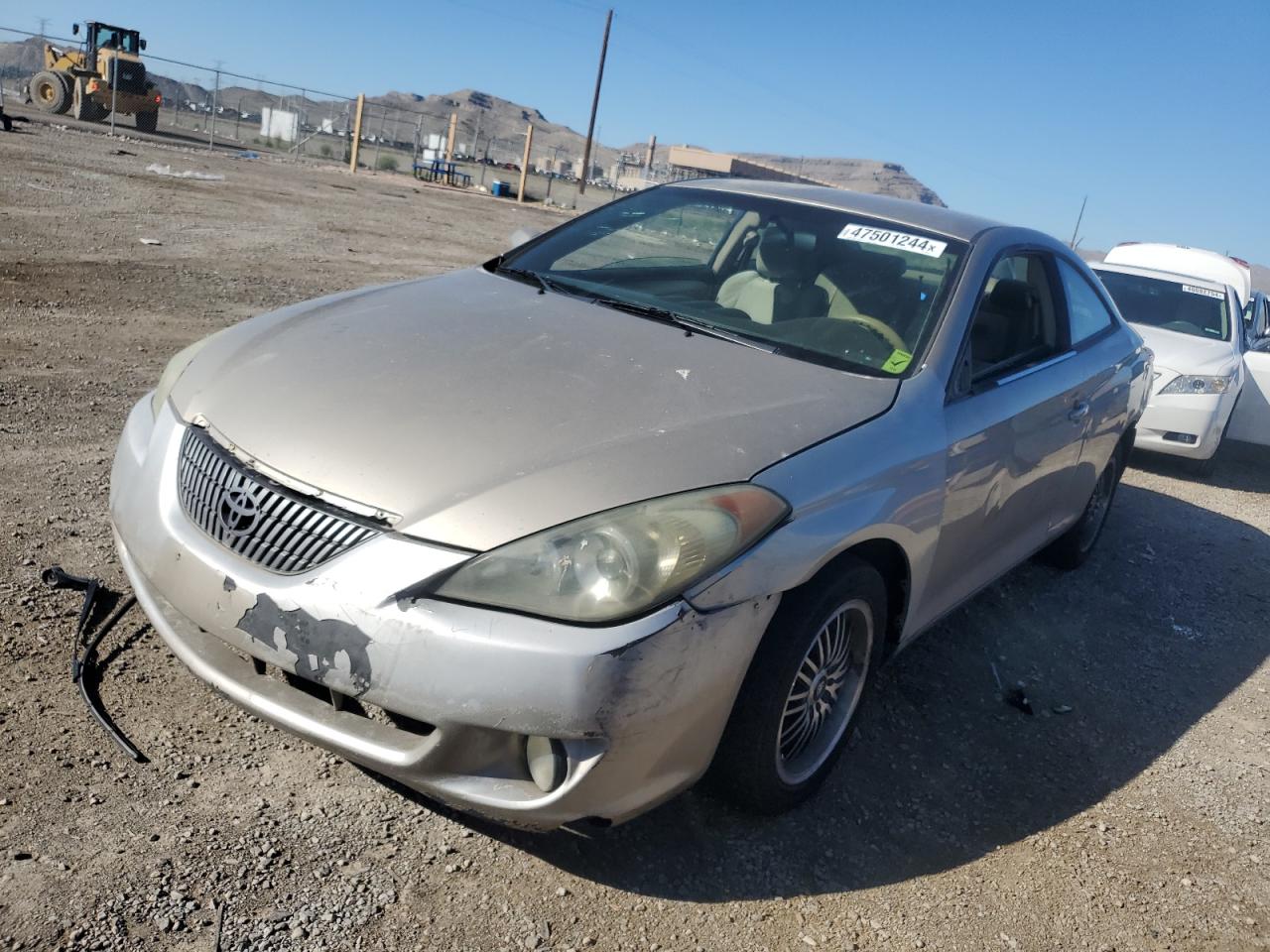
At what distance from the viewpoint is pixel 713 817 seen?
2900mm

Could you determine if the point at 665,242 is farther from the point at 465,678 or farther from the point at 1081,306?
the point at 465,678

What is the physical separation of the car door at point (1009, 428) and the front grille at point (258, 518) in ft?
5.70

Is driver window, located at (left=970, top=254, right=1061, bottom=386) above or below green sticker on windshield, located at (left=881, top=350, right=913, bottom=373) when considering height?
above

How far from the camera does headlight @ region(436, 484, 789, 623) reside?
2.21 meters

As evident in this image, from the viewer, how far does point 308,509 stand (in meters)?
2.34

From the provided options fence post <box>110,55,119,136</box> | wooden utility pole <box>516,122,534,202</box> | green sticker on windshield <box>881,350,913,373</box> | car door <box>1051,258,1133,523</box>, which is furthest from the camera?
wooden utility pole <box>516,122,534,202</box>

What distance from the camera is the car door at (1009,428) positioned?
10.8 ft

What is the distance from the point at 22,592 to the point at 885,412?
8.71 ft

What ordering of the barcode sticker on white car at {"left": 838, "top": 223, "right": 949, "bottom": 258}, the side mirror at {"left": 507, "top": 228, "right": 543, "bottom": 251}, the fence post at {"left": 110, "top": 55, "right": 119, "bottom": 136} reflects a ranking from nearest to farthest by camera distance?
1. the barcode sticker on white car at {"left": 838, "top": 223, "right": 949, "bottom": 258}
2. the side mirror at {"left": 507, "top": 228, "right": 543, "bottom": 251}
3. the fence post at {"left": 110, "top": 55, "right": 119, "bottom": 136}

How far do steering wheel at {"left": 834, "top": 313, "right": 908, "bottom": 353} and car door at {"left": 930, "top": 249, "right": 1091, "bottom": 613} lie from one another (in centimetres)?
20

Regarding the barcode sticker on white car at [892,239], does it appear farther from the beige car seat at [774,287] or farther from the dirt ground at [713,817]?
the dirt ground at [713,817]

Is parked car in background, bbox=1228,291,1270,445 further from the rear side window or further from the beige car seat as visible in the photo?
the beige car seat

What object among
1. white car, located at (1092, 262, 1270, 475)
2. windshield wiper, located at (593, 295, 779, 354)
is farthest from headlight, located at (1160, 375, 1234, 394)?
windshield wiper, located at (593, 295, 779, 354)

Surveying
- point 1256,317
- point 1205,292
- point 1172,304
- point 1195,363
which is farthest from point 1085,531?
point 1256,317
